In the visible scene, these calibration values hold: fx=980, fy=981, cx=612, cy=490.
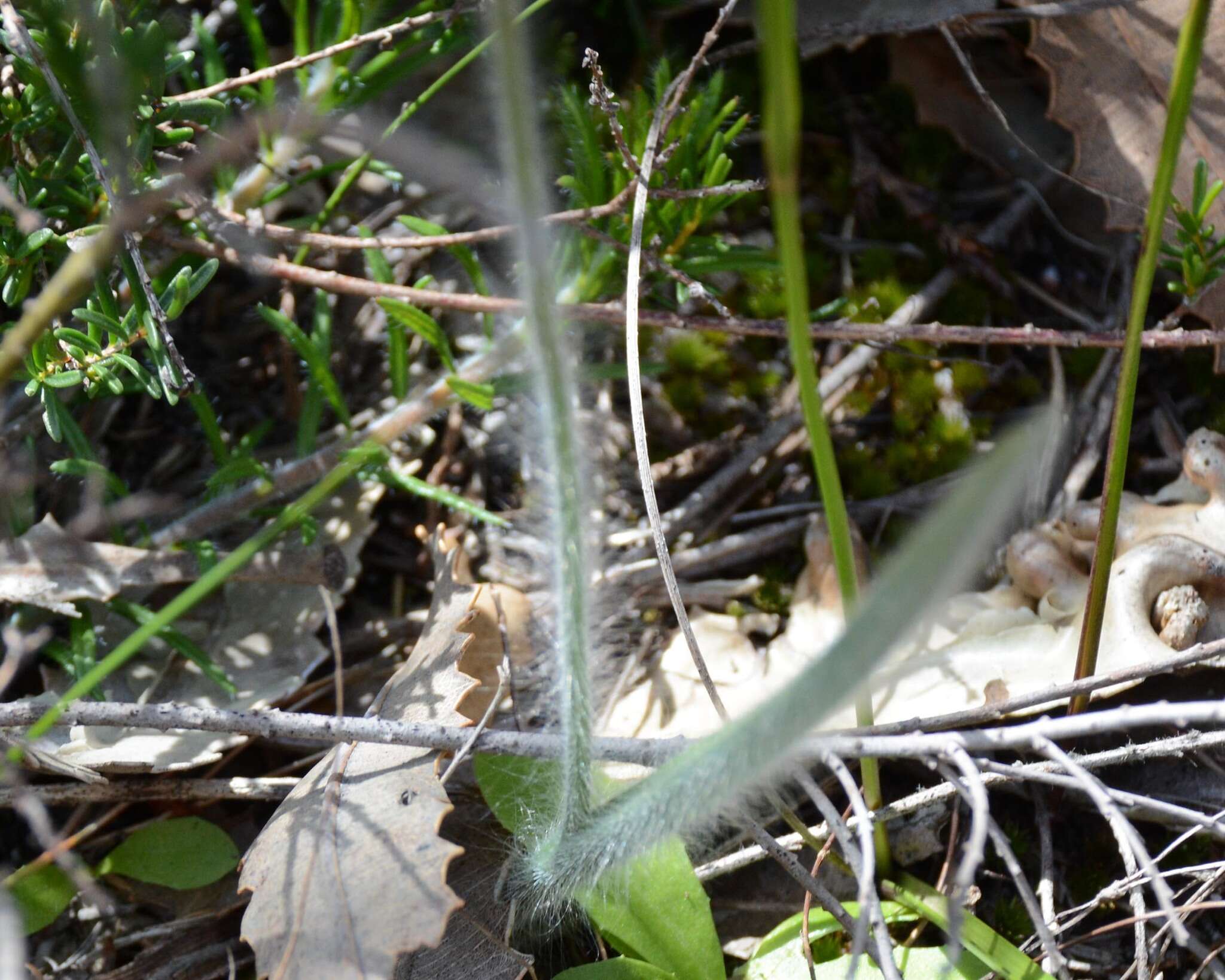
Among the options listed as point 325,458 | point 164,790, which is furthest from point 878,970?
point 325,458

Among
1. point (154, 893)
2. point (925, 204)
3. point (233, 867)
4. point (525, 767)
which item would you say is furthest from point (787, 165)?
point (925, 204)

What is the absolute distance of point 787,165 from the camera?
846 mm

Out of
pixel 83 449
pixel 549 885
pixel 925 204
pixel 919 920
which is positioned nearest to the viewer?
pixel 549 885

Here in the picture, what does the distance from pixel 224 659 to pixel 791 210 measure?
1767mm

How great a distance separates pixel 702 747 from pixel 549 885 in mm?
623

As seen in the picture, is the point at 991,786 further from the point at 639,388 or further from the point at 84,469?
the point at 84,469

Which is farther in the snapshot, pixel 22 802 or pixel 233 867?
pixel 233 867

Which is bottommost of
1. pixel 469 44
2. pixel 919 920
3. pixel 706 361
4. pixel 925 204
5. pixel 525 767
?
pixel 919 920

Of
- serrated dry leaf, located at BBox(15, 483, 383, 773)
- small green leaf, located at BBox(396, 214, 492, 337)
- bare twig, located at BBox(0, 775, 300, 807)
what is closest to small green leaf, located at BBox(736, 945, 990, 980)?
bare twig, located at BBox(0, 775, 300, 807)

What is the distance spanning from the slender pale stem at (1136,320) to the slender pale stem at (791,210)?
50cm

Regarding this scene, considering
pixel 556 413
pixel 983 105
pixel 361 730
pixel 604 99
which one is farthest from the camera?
pixel 983 105

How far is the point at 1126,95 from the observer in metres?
2.34

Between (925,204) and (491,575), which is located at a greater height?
(925,204)

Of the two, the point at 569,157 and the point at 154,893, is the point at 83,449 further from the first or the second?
the point at 569,157
